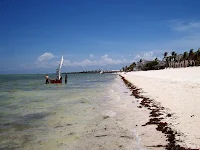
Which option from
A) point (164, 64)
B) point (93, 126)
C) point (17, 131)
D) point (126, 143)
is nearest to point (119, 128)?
point (93, 126)

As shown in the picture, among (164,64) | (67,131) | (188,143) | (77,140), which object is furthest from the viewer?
(164,64)

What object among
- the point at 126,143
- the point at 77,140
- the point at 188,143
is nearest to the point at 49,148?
the point at 77,140

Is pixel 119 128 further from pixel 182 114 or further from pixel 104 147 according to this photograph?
Answer: pixel 182 114

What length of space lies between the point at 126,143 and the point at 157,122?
2.51 m

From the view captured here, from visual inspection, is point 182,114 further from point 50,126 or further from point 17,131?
point 17,131

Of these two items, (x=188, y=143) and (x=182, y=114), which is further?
(x=182, y=114)

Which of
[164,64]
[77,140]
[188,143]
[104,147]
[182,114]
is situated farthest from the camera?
A: [164,64]

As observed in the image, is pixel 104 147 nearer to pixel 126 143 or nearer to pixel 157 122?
pixel 126 143

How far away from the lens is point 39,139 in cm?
799

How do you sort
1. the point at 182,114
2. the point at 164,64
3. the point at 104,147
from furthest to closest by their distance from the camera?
the point at 164,64 → the point at 182,114 → the point at 104,147

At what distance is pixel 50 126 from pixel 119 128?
3.19m

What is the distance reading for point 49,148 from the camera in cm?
697

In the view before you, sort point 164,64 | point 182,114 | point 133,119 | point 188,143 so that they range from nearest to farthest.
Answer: point 188,143 < point 182,114 < point 133,119 < point 164,64

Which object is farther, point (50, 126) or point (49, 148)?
point (50, 126)
